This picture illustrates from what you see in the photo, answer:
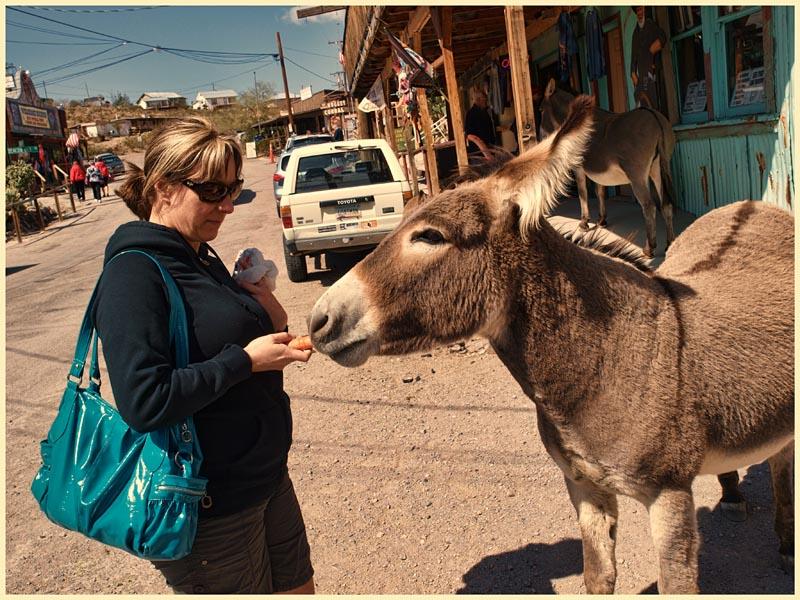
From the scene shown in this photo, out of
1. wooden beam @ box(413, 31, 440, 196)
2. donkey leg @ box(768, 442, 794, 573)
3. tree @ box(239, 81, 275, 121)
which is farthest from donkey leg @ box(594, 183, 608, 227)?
tree @ box(239, 81, 275, 121)

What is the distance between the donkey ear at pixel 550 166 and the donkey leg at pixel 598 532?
1.18 m

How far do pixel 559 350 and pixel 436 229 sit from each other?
60 cm

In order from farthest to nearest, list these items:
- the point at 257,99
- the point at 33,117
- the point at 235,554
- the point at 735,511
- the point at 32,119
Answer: the point at 257,99 < the point at 33,117 < the point at 32,119 < the point at 735,511 < the point at 235,554

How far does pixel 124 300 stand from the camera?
64.6 inches

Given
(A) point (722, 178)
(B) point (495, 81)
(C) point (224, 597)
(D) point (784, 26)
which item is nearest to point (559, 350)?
(C) point (224, 597)

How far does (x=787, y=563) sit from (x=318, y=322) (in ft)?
8.36

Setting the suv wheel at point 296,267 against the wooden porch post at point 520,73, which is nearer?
the wooden porch post at point 520,73

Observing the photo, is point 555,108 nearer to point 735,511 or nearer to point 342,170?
point 342,170

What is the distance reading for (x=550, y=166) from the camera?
192 cm

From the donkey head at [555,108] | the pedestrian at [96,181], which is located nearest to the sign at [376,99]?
the donkey head at [555,108]

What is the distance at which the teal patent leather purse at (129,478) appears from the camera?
65.8 inches

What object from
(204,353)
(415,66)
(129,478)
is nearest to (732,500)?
(204,353)

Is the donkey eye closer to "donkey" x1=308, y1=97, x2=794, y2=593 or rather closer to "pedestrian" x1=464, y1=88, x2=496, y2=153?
"donkey" x1=308, y1=97, x2=794, y2=593

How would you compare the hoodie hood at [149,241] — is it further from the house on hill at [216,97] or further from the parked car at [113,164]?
the house on hill at [216,97]
